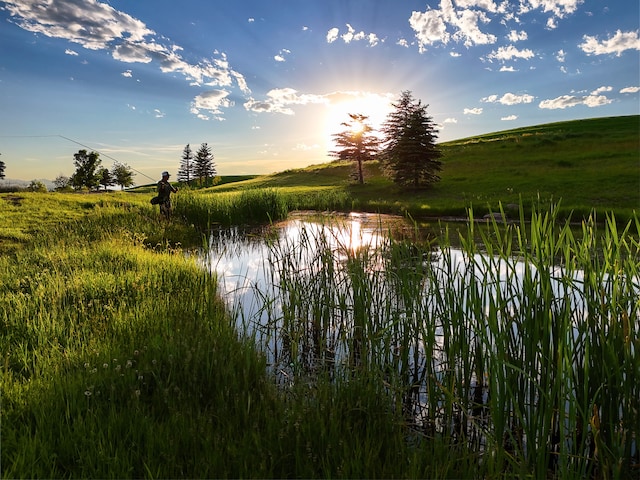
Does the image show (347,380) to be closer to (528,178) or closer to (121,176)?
(528,178)

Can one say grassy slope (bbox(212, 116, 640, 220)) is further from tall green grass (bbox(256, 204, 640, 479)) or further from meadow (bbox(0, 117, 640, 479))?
tall green grass (bbox(256, 204, 640, 479))

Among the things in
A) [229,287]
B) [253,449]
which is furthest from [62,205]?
[253,449]

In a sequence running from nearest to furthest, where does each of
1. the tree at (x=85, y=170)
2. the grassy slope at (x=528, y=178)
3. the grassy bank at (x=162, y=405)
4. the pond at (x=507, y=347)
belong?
the grassy bank at (x=162, y=405)
the pond at (x=507, y=347)
the grassy slope at (x=528, y=178)
the tree at (x=85, y=170)

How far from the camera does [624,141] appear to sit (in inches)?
1640

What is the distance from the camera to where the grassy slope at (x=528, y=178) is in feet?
73.8

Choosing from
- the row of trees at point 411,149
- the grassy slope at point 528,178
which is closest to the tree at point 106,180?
the grassy slope at point 528,178

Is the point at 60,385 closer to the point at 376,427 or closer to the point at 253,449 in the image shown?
the point at 253,449

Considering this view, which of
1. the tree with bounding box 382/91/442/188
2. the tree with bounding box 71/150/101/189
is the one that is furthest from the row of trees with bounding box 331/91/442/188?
the tree with bounding box 71/150/101/189

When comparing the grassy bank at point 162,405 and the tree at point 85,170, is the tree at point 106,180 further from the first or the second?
the grassy bank at point 162,405

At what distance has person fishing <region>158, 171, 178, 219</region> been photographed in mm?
14885

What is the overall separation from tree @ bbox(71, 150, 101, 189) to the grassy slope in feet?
145

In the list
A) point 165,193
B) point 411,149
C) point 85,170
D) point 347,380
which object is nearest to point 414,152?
point 411,149

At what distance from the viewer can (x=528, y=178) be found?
30.8 meters

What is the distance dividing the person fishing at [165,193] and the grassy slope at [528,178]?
27.5 ft
